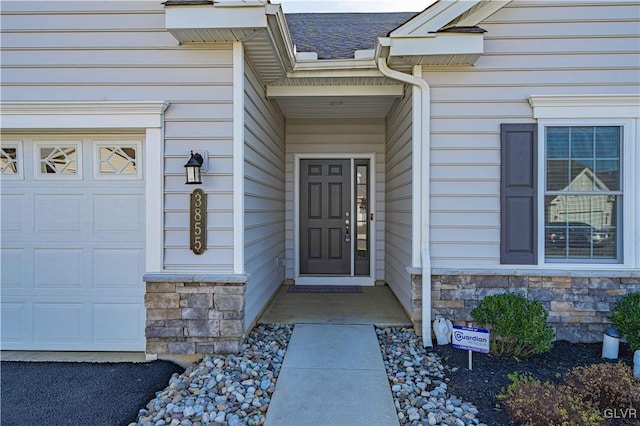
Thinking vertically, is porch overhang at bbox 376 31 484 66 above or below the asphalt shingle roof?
below

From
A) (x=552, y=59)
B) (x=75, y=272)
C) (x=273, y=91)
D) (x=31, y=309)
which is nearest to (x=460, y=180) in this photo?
(x=552, y=59)

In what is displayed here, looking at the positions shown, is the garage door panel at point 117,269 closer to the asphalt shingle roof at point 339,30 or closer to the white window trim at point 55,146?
the white window trim at point 55,146

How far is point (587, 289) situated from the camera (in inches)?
137

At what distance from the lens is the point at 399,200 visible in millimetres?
4449

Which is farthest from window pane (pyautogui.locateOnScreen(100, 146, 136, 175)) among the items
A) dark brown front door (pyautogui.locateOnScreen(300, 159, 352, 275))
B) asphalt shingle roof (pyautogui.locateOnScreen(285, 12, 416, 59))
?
dark brown front door (pyautogui.locateOnScreen(300, 159, 352, 275))

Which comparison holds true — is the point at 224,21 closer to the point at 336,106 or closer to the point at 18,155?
the point at 336,106

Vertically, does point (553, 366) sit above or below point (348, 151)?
below

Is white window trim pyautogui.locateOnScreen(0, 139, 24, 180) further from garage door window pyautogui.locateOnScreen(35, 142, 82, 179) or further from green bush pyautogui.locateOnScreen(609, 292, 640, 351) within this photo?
green bush pyautogui.locateOnScreen(609, 292, 640, 351)

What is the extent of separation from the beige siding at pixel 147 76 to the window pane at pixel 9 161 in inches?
18.9

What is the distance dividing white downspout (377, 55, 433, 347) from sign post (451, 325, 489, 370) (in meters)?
0.49

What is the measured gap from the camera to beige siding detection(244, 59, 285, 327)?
3.49 meters

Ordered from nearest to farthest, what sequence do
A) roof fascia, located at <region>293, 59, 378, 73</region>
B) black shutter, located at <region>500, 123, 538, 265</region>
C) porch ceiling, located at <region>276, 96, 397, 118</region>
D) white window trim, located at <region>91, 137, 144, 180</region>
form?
white window trim, located at <region>91, 137, 144, 180</region> < black shutter, located at <region>500, 123, 538, 265</region> < roof fascia, located at <region>293, 59, 378, 73</region> < porch ceiling, located at <region>276, 96, 397, 118</region>

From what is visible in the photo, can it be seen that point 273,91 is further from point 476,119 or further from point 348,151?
point 476,119

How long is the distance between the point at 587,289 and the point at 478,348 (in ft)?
4.65
